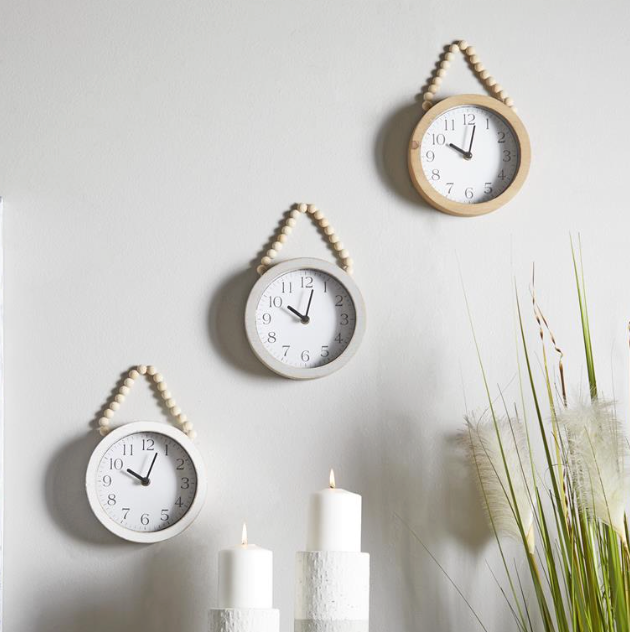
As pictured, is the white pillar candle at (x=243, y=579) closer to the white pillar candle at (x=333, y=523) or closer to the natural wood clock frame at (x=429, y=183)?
the white pillar candle at (x=333, y=523)

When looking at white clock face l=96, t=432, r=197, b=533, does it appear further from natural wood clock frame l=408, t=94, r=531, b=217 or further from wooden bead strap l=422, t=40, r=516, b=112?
wooden bead strap l=422, t=40, r=516, b=112

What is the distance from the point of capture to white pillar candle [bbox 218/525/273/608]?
117 cm

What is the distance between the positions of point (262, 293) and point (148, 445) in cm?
30

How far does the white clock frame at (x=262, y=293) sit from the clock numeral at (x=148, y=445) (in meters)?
0.22

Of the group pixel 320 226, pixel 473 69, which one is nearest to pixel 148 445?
pixel 320 226

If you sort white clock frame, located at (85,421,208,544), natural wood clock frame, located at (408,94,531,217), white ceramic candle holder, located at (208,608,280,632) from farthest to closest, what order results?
1. natural wood clock frame, located at (408,94,531,217)
2. white clock frame, located at (85,421,208,544)
3. white ceramic candle holder, located at (208,608,280,632)

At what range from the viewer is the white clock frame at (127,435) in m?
1.32

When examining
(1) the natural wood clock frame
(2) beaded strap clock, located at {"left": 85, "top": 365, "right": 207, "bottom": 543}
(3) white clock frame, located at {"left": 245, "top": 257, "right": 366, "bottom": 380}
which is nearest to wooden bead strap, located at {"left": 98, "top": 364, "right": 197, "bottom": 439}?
(2) beaded strap clock, located at {"left": 85, "top": 365, "right": 207, "bottom": 543}

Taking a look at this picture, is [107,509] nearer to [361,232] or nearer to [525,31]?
[361,232]

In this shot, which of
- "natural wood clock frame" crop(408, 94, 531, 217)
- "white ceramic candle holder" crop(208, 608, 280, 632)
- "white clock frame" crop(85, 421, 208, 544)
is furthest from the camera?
"natural wood clock frame" crop(408, 94, 531, 217)

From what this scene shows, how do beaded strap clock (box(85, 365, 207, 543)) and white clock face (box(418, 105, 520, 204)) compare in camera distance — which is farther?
white clock face (box(418, 105, 520, 204))

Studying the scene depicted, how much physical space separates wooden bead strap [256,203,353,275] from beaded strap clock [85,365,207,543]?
301 mm

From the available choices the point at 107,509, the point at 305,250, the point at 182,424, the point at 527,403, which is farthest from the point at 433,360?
the point at 107,509

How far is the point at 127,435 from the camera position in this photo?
1.34 metres
